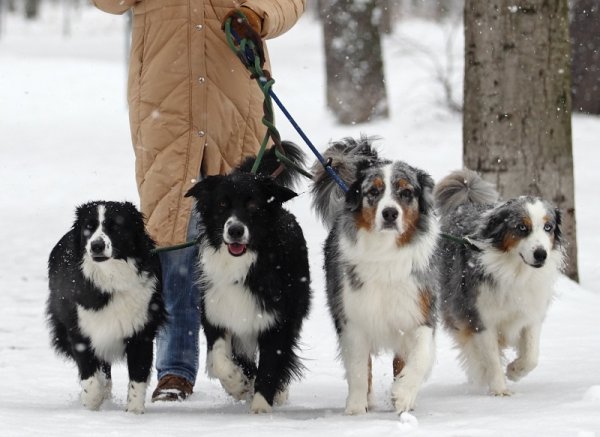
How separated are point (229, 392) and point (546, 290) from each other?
1.99m

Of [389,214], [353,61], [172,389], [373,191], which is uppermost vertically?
[353,61]

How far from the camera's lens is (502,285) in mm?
6043

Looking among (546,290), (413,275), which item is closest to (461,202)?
(546,290)

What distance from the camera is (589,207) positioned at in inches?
490

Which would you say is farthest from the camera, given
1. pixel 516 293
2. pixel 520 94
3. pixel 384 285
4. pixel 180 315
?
pixel 520 94

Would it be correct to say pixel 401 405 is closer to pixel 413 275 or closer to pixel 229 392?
pixel 413 275

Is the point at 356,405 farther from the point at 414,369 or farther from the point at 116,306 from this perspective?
the point at 116,306

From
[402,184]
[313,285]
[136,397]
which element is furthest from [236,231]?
[313,285]

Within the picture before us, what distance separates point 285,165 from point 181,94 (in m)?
0.78

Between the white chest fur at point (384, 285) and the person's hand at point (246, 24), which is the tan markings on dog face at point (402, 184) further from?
the person's hand at point (246, 24)

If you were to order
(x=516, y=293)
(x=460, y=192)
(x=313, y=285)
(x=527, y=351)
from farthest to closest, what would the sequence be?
(x=313, y=285) → (x=460, y=192) → (x=527, y=351) → (x=516, y=293)

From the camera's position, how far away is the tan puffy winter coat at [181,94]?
20.2 ft

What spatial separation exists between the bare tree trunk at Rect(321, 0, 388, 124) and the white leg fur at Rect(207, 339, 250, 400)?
12.2 metres

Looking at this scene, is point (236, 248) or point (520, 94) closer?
point (236, 248)
